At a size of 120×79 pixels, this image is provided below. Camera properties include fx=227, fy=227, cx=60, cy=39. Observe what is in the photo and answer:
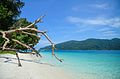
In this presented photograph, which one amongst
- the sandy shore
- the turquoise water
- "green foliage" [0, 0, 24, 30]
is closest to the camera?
the sandy shore

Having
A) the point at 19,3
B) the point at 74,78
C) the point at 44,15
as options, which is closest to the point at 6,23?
the point at 19,3

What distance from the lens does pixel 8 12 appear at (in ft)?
105

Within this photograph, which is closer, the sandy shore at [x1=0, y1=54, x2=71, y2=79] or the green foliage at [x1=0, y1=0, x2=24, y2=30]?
the sandy shore at [x1=0, y1=54, x2=71, y2=79]

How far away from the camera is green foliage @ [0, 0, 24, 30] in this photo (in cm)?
3059

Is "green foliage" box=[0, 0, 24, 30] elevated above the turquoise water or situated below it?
above

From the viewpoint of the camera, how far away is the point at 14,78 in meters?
11.5

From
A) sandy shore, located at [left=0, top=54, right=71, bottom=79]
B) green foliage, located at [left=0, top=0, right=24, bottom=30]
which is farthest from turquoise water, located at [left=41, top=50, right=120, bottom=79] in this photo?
green foliage, located at [left=0, top=0, right=24, bottom=30]

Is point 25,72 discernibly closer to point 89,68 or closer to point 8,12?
point 89,68

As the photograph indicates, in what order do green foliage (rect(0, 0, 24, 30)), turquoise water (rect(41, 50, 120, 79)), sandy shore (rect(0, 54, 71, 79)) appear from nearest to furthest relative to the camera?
sandy shore (rect(0, 54, 71, 79))
turquoise water (rect(41, 50, 120, 79))
green foliage (rect(0, 0, 24, 30))

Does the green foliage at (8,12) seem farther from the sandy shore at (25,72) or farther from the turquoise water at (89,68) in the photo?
the sandy shore at (25,72)

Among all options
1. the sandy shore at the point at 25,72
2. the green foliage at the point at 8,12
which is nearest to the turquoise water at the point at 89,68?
the sandy shore at the point at 25,72

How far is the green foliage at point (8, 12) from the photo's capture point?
3059 cm

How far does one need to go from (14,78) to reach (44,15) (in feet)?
29.9

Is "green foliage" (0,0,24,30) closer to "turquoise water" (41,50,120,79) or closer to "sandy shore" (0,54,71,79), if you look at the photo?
"turquoise water" (41,50,120,79)
